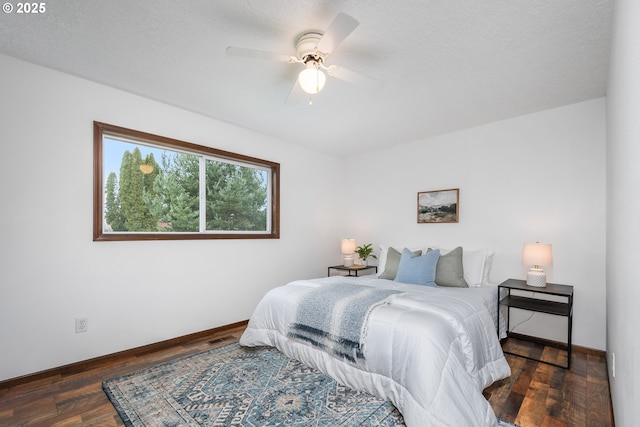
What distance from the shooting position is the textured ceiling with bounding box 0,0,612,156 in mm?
1848

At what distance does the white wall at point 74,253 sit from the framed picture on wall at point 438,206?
259cm

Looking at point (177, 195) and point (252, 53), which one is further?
point (177, 195)

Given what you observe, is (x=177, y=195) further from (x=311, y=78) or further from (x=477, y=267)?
(x=477, y=267)

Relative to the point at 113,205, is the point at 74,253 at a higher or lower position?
lower

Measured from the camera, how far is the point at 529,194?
3404 millimetres

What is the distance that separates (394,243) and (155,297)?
10.3 ft

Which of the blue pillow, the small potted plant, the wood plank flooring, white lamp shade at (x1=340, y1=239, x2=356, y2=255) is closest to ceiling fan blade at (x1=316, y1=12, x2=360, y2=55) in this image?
the blue pillow

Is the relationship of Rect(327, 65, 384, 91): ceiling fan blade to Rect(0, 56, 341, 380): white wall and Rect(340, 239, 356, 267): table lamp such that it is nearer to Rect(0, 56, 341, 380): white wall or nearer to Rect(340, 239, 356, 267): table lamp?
Rect(0, 56, 341, 380): white wall

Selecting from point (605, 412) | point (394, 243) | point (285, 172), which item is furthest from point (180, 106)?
point (605, 412)

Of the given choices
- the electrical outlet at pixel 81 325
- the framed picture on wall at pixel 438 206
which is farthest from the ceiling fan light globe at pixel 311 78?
the electrical outlet at pixel 81 325

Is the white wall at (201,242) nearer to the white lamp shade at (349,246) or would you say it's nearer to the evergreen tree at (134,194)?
the evergreen tree at (134,194)

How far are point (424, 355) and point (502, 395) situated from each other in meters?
0.89

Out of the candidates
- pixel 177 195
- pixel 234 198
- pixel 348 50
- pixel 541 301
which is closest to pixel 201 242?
pixel 177 195

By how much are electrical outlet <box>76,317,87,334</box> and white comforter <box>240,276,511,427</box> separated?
154 cm
